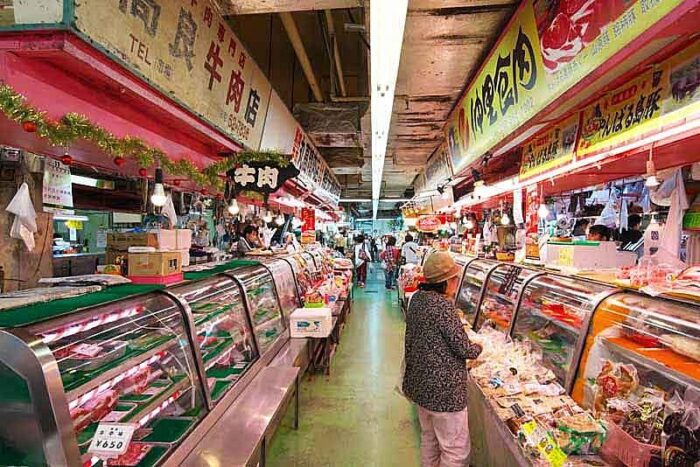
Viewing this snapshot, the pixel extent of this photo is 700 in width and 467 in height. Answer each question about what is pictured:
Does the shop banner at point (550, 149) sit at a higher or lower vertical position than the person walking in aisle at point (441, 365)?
higher

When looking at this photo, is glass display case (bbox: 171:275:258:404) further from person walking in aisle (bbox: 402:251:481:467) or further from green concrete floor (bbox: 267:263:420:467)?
person walking in aisle (bbox: 402:251:481:467)

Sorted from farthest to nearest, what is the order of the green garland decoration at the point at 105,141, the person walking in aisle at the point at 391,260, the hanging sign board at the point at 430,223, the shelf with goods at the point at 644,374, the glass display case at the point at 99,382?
the person walking in aisle at the point at 391,260, the hanging sign board at the point at 430,223, the green garland decoration at the point at 105,141, the shelf with goods at the point at 644,374, the glass display case at the point at 99,382

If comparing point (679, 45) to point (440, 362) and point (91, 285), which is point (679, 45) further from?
point (91, 285)

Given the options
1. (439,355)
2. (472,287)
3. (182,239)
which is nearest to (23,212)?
(182,239)

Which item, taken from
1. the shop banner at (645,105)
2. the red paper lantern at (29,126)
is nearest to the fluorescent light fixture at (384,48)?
the shop banner at (645,105)

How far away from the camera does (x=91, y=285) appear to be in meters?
2.83

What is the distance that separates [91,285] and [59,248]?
1157 centimetres

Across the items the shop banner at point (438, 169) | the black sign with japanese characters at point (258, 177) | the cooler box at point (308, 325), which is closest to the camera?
the black sign with japanese characters at point (258, 177)

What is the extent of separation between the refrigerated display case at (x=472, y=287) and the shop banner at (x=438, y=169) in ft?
9.59

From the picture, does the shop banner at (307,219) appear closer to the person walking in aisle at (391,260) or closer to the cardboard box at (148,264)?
Answer: the person walking in aisle at (391,260)

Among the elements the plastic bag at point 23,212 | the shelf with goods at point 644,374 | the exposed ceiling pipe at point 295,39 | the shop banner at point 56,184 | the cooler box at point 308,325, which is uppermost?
the exposed ceiling pipe at point 295,39

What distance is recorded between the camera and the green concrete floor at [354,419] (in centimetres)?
411

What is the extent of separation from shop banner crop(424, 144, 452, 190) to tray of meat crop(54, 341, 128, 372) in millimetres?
7079

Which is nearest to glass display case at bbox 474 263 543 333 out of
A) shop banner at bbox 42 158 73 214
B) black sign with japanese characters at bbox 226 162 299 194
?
black sign with japanese characters at bbox 226 162 299 194
